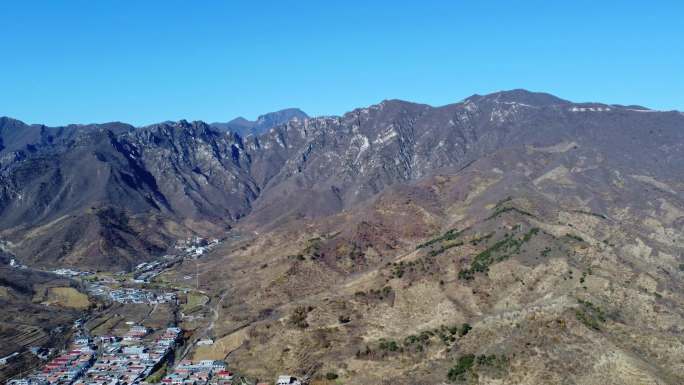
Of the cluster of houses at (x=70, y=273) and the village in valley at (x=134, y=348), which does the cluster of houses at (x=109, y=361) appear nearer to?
the village in valley at (x=134, y=348)

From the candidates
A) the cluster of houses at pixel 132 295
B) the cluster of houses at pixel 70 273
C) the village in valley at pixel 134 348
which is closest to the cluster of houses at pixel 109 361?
the village in valley at pixel 134 348

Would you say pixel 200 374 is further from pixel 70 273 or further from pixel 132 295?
pixel 70 273

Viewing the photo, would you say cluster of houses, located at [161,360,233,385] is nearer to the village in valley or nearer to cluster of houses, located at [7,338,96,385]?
the village in valley

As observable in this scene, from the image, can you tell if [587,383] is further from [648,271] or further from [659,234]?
[659,234]

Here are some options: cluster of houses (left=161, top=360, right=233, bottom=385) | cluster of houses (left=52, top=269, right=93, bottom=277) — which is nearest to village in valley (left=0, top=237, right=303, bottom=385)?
cluster of houses (left=161, top=360, right=233, bottom=385)

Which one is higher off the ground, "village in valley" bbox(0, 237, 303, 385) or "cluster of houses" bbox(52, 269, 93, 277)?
"cluster of houses" bbox(52, 269, 93, 277)

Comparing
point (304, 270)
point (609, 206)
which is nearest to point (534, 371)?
point (304, 270)

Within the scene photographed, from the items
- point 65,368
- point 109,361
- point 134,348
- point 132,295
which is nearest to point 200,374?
point 109,361
